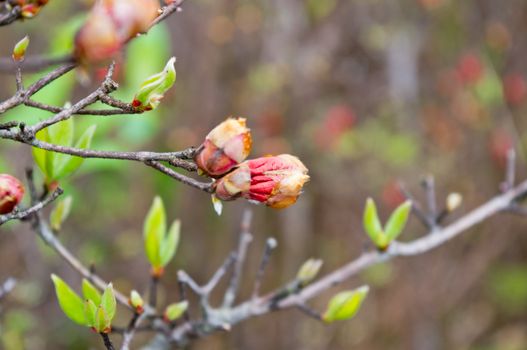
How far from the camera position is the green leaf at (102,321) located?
2.61 feet

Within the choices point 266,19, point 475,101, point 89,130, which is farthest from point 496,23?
point 89,130

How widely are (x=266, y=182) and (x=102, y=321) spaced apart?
0.95 feet

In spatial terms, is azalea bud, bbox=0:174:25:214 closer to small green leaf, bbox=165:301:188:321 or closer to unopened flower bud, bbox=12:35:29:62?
unopened flower bud, bbox=12:35:29:62

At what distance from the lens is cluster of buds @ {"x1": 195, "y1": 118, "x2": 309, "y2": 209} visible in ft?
2.38

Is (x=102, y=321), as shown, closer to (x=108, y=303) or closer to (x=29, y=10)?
(x=108, y=303)

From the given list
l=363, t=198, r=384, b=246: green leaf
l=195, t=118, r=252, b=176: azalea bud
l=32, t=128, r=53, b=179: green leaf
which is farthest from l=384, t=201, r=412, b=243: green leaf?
l=32, t=128, r=53, b=179: green leaf

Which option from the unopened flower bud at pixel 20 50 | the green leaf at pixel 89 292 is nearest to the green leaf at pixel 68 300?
the green leaf at pixel 89 292

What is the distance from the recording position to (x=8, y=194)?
72 centimetres

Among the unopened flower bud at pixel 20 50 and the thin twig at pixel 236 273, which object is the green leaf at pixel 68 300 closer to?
the thin twig at pixel 236 273

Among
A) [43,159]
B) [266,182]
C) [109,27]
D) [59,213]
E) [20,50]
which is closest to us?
[109,27]

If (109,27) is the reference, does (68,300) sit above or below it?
below

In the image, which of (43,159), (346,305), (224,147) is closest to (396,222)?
(346,305)

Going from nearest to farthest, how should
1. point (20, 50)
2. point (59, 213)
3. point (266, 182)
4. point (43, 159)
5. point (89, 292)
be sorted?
point (20, 50)
point (266, 182)
point (89, 292)
point (43, 159)
point (59, 213)

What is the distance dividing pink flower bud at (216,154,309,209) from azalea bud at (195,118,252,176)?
0.02 metres
